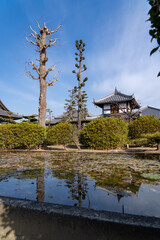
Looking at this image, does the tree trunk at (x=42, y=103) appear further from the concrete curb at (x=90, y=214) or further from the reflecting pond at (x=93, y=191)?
the concrete curb at (x=90, y=214)

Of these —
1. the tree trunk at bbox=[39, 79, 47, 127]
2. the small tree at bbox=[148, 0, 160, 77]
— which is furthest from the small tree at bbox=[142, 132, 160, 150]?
the tree trunk at bbox=[39, 79, 47, 127]

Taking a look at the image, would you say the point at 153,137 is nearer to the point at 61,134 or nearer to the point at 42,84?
the point at 61,134

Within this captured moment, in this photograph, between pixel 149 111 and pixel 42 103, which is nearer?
pixel 42 103

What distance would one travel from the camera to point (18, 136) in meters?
10.3

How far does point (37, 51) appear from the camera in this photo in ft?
44.0

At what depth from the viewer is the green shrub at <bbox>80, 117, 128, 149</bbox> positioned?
992 cm

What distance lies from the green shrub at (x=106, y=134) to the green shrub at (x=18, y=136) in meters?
3.84

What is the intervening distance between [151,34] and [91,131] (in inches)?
371

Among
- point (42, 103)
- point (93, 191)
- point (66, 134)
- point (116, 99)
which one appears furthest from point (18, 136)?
point (116, 99)

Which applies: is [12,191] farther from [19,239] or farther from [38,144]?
→ [38,144]

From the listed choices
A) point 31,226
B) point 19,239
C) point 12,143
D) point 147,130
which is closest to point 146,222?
point 31,226

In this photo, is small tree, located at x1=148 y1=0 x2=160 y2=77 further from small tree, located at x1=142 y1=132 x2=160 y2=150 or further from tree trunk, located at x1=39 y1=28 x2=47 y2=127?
tree trunk, located at x1=39 y1=28 x2=47 y2=127

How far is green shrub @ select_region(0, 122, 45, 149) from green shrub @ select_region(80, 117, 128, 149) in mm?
3841

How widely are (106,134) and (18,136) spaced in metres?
6.06
